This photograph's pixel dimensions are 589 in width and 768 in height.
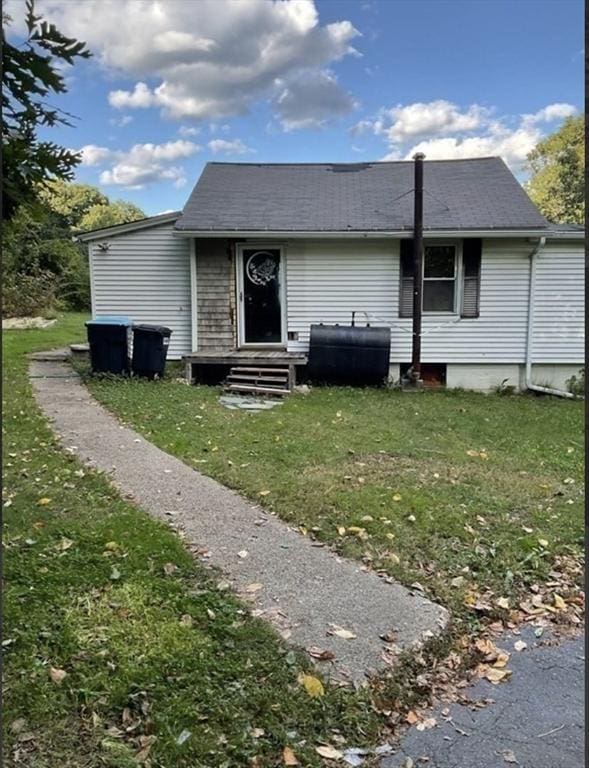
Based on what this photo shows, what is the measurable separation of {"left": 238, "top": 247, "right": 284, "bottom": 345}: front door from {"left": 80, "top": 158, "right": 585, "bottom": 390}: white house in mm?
18

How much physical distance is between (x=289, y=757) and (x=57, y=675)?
3.21ft

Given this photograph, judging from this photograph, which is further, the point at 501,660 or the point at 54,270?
the point at 54,270

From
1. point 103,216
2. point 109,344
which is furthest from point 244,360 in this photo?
point 103,216

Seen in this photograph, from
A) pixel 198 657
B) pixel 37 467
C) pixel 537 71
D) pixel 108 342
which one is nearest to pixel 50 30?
pixel 198 657

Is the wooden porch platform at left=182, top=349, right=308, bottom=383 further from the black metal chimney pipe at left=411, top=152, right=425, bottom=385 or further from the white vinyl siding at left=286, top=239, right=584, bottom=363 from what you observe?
the black metal chimney pipe at left=411, top=152, right=425, bottom=385

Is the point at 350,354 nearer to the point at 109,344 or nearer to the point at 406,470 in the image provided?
the point at 109,344

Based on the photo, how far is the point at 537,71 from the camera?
499cm

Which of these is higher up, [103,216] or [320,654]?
[103,216]

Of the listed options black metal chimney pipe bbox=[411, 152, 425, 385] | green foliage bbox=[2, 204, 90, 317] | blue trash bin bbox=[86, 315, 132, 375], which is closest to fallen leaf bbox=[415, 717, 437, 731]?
blue trash bin bbox=[86, 315, 132, 375]

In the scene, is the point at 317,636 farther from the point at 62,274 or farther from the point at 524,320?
the point at 62,274

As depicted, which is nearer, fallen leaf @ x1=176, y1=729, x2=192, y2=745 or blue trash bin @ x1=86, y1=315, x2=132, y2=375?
fallen leaf @ x1=176, y1=729, x2=192, y2=745

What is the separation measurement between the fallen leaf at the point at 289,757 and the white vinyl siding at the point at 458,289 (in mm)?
8528

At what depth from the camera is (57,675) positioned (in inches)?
90.3

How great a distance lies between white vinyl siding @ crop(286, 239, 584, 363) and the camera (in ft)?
33.2
